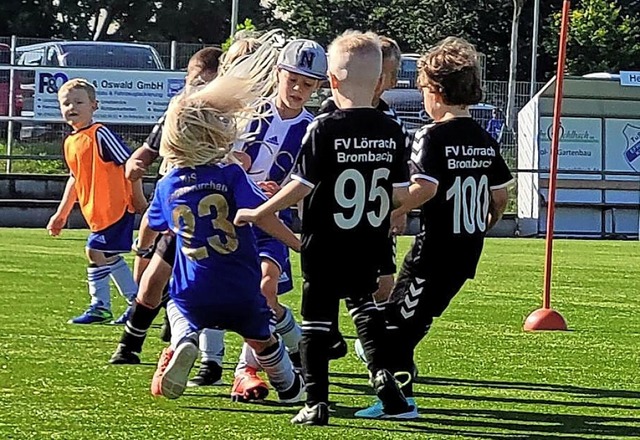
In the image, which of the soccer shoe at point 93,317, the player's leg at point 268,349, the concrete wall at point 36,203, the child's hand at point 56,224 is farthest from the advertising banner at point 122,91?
the player's leg at point 268,349

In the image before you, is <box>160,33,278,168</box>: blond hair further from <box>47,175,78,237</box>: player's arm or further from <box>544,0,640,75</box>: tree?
<box>544,0,640,75</box>: tree

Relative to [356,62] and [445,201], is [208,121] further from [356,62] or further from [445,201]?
[445,201]

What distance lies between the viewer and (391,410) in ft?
19.0

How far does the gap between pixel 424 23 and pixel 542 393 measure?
49.1 m

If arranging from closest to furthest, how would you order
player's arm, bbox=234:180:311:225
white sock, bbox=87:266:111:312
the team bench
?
player's arm, bbox=234:180:311:225 → white sock, bbox=87:266:111:312 → the team bench

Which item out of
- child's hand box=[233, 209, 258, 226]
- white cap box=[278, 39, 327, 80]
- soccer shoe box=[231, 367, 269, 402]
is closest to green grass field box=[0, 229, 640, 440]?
soccer shoe box=[231, 367, 269, 402]

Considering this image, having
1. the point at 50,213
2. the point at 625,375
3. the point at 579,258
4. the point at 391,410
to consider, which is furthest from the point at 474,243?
the point at 50,213

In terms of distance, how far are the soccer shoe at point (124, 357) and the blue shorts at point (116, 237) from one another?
2569mm

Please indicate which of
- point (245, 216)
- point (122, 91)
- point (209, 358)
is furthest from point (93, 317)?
point (122, 91)

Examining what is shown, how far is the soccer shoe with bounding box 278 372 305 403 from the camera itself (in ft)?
20.2

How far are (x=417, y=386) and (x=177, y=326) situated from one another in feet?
4.80

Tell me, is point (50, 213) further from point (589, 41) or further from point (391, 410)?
point (589, 41)

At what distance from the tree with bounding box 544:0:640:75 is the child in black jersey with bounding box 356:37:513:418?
43058 millimetres

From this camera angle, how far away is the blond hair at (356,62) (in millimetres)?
5602
